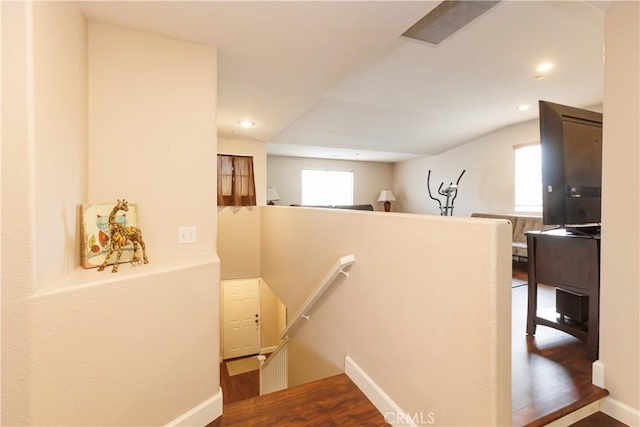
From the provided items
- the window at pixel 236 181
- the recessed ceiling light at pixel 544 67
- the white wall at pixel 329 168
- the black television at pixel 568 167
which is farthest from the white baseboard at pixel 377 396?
the white wall at pixel 329 168

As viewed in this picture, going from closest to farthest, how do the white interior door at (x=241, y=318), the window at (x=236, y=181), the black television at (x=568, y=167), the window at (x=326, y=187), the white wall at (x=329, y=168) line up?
1. the black television at (x=568, y=167)
2. the window at (x=236, y=181)
3. the white interior door at (x=241, y=318)
4. the white wall at (x=329, y=168)
5. the window at (x=326, y=187)

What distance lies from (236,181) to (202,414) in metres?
3.34

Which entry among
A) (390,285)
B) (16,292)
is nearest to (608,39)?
(390,285)

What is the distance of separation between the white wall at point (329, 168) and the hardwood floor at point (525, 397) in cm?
566

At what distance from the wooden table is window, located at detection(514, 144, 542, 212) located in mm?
3665

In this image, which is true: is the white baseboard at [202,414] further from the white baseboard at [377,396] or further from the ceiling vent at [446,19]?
the ceiling vent at [446,19]

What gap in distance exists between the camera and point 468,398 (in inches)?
42.9

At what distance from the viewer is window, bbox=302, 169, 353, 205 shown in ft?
24.7

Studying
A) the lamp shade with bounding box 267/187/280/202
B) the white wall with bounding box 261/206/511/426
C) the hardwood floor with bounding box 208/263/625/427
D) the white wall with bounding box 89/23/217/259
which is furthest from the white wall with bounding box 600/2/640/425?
the lamp shade with bounding box 267/187/280/202

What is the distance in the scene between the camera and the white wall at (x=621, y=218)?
4.37ft

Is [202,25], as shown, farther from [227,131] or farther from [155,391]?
[227,131]

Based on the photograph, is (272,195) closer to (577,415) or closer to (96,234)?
(96,234)

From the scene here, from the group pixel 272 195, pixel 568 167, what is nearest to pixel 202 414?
pixel 568 167

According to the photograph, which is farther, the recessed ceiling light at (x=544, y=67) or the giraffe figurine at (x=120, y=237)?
the recessed ceiling light at (x=544, y=67)
